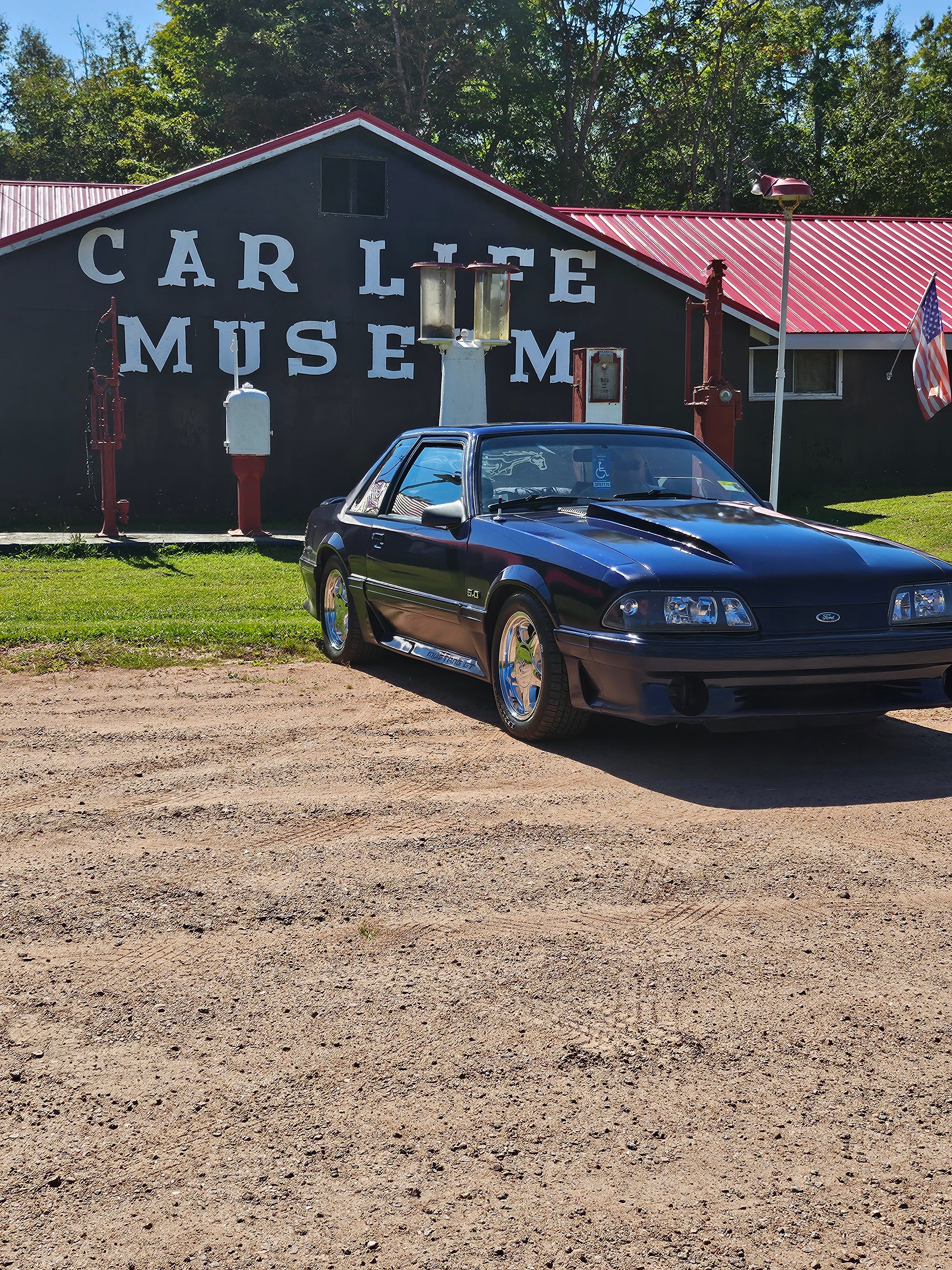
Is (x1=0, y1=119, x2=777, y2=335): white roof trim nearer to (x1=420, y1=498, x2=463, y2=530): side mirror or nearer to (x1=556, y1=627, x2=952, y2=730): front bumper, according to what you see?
(x1=420, y1=498, x2=463, y2=530): side mirror

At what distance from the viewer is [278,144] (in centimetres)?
2038

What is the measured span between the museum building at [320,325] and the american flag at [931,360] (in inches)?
113

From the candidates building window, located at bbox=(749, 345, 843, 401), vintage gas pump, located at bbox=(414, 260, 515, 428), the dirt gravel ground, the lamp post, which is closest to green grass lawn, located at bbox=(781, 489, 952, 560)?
the lamp post

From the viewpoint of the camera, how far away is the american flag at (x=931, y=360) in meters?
→ 19.0

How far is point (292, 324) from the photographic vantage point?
822 inches

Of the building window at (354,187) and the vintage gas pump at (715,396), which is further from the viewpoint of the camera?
the building window at (354,187)

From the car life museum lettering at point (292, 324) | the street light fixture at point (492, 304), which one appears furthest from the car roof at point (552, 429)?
the car life museum lettering at point (292, 324)

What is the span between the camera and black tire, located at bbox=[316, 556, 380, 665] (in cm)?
872

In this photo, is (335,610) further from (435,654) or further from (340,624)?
(435,654)

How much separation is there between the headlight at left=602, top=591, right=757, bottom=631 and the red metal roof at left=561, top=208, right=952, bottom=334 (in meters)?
16.5

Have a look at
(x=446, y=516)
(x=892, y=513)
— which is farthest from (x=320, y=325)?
(x=446, y=516)

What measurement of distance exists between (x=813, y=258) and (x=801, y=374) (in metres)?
2.97

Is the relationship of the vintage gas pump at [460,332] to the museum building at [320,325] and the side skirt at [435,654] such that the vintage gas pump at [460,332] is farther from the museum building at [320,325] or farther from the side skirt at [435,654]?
the side skirt at [435,654]

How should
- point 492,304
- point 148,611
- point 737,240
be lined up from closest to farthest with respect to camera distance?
point 148,611 → point 492,304 → point 737,240
